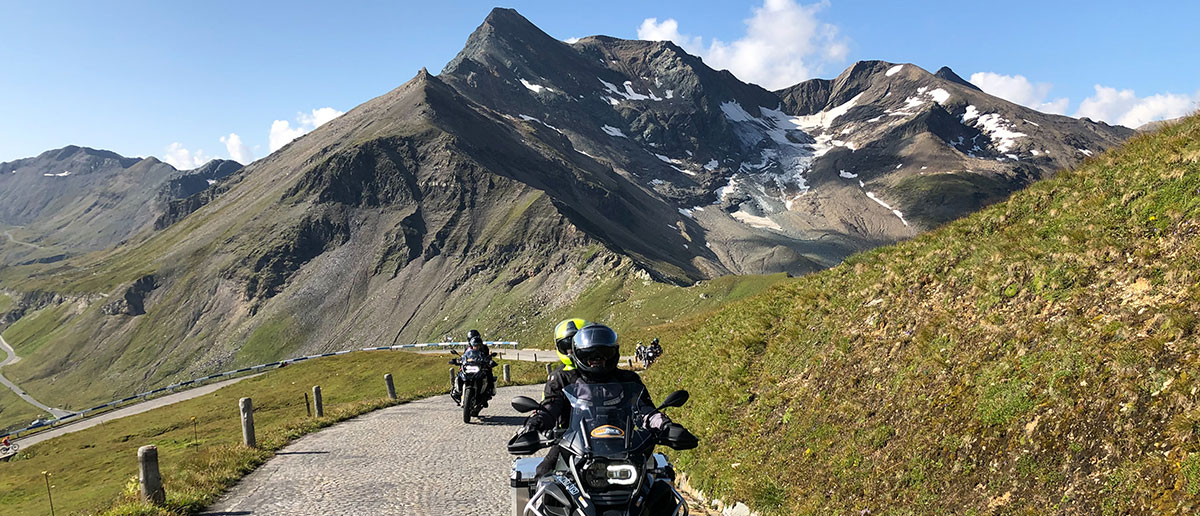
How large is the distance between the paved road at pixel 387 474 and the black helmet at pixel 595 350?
486 cm

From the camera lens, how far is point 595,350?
6613 mm

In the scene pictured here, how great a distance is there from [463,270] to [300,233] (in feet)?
189

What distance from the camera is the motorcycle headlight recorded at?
5.61 metres

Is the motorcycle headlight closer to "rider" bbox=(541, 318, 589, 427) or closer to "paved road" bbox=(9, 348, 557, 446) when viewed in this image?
"rider" bbox=(541, 318, 589, 427)

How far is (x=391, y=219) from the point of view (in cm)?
18400

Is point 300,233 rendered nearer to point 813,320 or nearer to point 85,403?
point 85,403

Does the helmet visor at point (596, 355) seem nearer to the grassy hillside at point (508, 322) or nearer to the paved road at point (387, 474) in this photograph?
the paved road at point (387, 474)

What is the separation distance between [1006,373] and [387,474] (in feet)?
36.7

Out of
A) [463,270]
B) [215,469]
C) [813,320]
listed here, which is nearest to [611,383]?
[813,320]

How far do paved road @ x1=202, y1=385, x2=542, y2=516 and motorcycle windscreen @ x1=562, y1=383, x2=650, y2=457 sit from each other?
485 centimetres

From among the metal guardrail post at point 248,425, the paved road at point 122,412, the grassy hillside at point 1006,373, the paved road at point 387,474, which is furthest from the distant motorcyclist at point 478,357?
the paved road at point 122,412

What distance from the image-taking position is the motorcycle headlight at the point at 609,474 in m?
5.61

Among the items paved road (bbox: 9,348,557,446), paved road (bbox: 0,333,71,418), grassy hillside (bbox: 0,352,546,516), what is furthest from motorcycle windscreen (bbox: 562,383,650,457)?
paved road (bbox: 0,333,71,418)

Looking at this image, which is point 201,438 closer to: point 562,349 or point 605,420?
point 562,349
